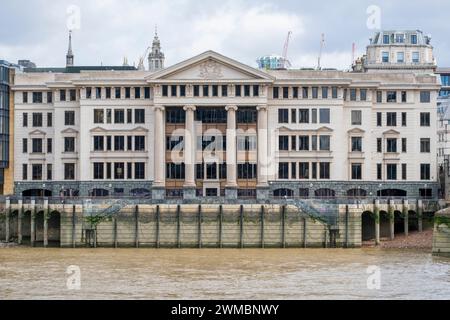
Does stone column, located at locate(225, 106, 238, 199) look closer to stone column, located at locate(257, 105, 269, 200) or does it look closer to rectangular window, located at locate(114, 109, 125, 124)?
stone column, located at locate(257, 105, 269, 200)

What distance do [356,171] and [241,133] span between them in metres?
14.2

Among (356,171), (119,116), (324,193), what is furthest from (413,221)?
(119,116)

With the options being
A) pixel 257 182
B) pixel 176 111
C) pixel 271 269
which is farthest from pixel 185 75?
pixel 271 269

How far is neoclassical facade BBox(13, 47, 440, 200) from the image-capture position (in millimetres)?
122125

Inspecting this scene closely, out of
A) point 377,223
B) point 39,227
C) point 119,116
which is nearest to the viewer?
point 377,223

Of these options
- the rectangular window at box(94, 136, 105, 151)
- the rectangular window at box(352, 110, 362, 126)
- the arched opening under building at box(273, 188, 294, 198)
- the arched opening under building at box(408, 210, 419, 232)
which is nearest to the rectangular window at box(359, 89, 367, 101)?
the rectangular window at box(352, 110, 362, 126)

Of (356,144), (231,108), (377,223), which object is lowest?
(377,223)

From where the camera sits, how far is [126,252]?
9456 centimetres

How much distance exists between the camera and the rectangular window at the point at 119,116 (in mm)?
124625

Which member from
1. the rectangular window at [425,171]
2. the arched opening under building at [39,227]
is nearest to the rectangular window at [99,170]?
the arched opening under building at [39,227]

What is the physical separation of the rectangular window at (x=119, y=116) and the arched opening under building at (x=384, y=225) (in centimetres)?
3427

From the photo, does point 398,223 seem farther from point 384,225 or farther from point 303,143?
point 303,143

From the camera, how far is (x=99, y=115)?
409 ft

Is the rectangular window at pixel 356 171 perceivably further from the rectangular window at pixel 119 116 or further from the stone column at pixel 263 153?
the rectangular window at pixel 119 116
